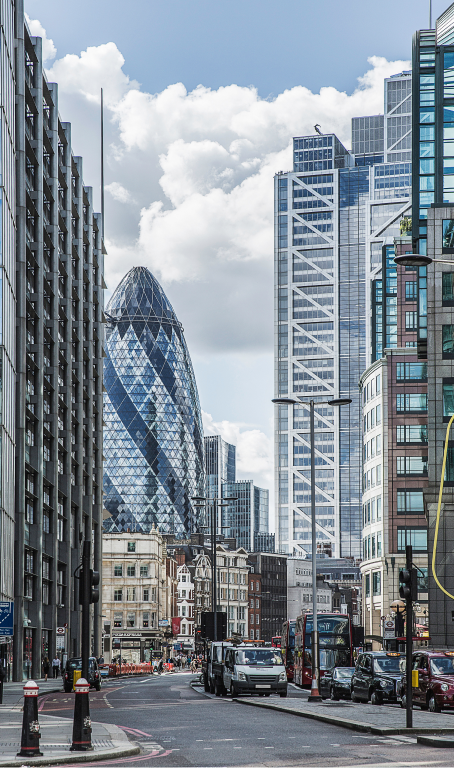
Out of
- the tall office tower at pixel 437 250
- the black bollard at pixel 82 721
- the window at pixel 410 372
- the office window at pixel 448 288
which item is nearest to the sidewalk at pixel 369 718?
the black bollard at pixel 82 721

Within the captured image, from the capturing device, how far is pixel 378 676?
35.1m

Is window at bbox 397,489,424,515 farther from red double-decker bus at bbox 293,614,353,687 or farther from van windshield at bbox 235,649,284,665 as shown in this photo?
van windshield at bbox 235,649,284,665

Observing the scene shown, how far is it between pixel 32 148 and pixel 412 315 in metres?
44.4

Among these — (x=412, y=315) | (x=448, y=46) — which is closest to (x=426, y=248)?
(x=448, y=46)

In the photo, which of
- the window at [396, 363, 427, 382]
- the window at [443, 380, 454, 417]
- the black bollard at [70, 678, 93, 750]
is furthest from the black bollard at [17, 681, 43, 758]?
the window at [396, 363, 427, 382]

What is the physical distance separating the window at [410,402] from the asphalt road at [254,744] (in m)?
64.5

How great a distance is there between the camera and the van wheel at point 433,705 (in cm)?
2920

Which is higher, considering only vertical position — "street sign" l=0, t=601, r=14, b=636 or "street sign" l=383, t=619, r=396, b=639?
"street sign" l=0, t=601, r=14, b=636

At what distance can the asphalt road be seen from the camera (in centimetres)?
1554

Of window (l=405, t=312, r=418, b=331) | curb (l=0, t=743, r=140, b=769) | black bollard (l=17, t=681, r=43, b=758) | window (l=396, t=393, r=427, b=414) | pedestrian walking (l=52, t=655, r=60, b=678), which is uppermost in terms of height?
window (l=405, t=312, r=418, b=331)

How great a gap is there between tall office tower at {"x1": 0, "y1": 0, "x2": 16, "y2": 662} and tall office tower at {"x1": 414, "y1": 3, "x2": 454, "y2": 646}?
21833 mm

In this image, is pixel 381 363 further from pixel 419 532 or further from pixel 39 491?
pixel 39 491

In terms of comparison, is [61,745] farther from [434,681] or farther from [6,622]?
[6,622]

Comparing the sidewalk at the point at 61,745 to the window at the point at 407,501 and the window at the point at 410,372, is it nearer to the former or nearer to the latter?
the window at the point at 407,501
